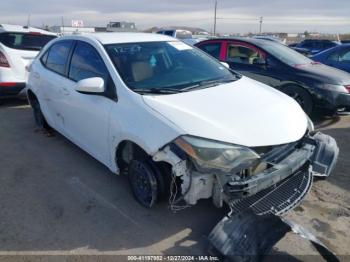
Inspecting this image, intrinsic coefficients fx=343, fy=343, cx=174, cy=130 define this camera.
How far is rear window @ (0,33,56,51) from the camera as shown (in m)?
7.16

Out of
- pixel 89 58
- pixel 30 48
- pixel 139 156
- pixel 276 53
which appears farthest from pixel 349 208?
pixel 30 48

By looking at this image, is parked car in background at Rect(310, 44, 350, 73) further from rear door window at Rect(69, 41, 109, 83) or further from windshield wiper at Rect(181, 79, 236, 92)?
rear door window at Rect(69, 41, 109, 83)

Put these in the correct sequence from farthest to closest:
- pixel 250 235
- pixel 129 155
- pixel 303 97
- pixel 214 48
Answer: pixel 214 48 < pixel 303 97 < pixel 129 155 < pixel 250 235

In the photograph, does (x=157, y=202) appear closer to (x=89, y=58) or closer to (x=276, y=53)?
(x=89, y=58)

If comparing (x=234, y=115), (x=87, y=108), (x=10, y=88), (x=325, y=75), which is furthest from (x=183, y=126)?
(x=10, y=88)

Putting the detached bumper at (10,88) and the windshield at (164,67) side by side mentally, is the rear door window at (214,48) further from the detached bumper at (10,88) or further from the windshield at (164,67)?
the detached bumper at (10,88)

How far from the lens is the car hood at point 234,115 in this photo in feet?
9.28

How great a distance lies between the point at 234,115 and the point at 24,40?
6.08m

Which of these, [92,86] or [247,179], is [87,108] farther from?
[247,179]

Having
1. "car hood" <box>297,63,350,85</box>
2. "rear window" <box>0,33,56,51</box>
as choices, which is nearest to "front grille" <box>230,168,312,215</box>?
"car hood" <box>297,63,350,85</box>

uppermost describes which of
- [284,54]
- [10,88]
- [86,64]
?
[284,54]

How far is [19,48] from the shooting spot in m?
7.19

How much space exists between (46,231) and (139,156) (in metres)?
1.09

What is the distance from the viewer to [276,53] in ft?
22.2
